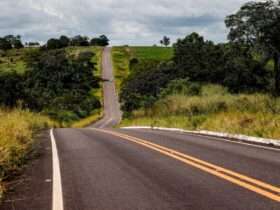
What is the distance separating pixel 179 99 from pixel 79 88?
3182 inches

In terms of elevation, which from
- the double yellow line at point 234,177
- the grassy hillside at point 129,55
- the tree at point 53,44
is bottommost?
the double yellow line at point 234,177

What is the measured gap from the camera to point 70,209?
22.2 feet

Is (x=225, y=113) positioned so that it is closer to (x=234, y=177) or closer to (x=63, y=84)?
(x=234, y=177)

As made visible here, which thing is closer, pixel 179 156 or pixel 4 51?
pixel 179 156

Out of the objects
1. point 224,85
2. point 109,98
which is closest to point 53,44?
point 109,98

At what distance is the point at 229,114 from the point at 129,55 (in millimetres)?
153435

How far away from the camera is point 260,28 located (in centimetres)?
6078

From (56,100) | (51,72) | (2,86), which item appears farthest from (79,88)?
(2,86)

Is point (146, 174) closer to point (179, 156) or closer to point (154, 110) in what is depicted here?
point (179, 156)

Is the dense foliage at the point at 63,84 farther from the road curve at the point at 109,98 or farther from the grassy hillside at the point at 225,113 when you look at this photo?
the grassy hillside at the point at 225,113

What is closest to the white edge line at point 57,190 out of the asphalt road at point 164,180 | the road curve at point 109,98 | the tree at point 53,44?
the asphalt road at point 164,180

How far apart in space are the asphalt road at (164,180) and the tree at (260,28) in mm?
48395

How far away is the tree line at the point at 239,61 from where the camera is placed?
60.5 meters

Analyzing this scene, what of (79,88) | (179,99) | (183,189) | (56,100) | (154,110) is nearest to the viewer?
(183,189)
